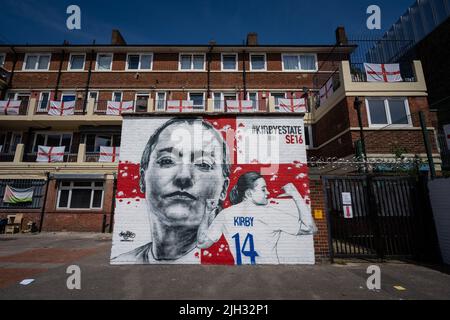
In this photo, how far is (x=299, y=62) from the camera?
19.3 metres

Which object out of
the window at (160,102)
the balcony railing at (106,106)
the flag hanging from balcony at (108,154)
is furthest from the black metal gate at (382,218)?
the balcony railing at (106,106)

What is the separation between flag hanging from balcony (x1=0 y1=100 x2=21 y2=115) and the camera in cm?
1634

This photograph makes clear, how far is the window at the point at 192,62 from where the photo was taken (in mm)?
19297

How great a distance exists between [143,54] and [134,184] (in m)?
16.6

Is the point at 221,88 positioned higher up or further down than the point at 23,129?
higher up

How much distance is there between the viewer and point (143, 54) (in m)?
19.5

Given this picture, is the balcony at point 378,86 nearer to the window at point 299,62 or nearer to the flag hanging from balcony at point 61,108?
the window at point 299,62

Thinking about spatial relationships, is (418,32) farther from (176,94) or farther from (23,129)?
(23,129)

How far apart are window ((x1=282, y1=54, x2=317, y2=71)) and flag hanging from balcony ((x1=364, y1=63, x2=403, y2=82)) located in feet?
23.4

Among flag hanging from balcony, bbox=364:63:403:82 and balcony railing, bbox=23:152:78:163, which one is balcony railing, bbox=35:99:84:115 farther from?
flag hanging from balcony, bbox=364:63:403:82

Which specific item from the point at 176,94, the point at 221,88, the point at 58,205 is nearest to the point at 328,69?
the point at 221,88

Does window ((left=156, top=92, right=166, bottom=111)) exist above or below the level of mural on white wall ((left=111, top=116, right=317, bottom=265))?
above

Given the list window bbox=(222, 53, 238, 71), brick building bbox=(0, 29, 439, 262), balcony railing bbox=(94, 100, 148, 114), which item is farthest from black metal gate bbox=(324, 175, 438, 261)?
window bbox=(222, 53, 238, 71)
